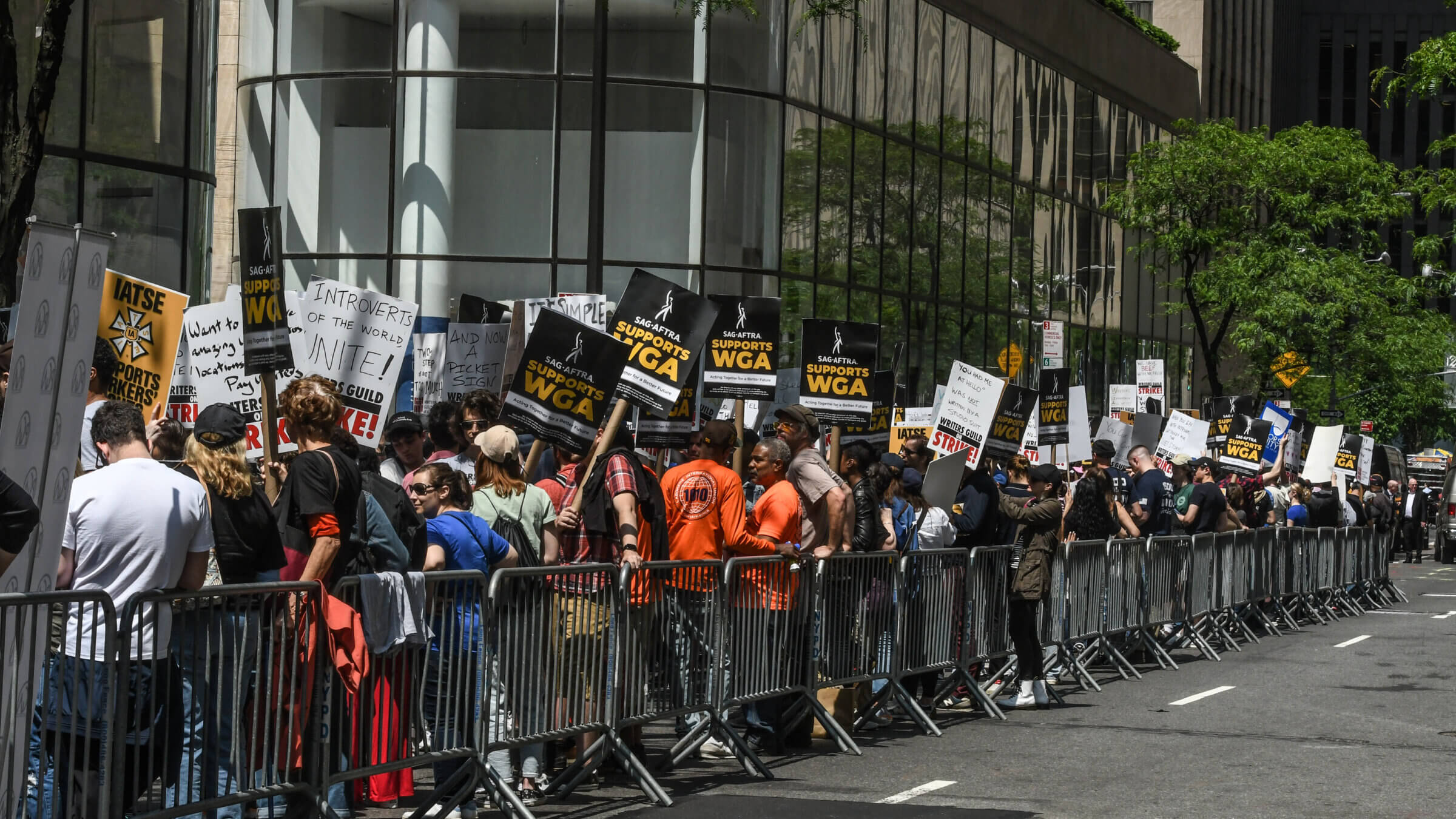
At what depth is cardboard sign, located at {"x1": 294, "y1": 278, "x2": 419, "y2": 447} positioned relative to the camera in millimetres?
12461

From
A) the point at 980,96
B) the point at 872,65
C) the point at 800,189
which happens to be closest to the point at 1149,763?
the point at 800,189

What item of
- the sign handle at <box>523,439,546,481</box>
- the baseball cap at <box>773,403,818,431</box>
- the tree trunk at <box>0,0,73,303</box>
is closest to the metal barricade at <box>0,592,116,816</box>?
the sign handle at <box>523,439,546,481</box>

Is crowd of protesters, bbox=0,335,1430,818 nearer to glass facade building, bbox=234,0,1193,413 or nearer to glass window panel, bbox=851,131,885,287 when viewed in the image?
glass facade building, bbox=234,0,1193,413

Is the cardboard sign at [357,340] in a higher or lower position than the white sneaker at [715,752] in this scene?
higher

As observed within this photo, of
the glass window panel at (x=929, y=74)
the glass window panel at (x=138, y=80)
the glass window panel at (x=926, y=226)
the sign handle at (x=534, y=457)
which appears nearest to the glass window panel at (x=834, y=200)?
the glass window panel at (x=926, y=226)

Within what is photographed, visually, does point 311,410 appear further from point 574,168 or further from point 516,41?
point 516,41

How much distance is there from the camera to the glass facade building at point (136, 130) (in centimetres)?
2069

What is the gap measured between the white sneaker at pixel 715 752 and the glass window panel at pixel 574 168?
1705 centimetres

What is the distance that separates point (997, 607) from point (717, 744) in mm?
3500

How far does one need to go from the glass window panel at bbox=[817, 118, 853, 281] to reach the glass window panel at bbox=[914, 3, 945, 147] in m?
3.68

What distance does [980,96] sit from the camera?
3775cm

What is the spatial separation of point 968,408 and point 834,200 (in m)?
14.8

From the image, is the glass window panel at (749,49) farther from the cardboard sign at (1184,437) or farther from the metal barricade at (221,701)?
the metal barricade at (221,701)

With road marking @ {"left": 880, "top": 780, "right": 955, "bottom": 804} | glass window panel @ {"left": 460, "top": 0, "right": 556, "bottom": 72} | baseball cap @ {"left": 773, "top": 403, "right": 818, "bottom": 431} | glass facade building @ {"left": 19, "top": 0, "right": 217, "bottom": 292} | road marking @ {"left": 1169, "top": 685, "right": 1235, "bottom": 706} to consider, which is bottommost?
road marking @ {"left": 1169, "top": 685, "right": 1235, "bottom": 706}
